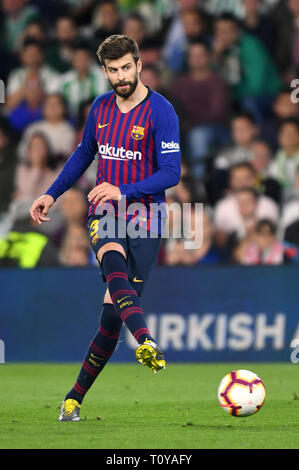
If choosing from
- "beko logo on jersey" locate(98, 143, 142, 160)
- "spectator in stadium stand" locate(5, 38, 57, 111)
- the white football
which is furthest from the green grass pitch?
"spectator in stadium stand" locate(5, 38, 57, 111)

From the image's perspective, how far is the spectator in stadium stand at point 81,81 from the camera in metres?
13.8

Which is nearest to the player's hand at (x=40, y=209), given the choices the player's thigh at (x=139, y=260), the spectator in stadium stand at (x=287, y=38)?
the player's thigh at (x=139, y=260)

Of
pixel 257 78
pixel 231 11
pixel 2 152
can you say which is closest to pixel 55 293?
pixel 2 152

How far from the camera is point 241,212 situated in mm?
12289

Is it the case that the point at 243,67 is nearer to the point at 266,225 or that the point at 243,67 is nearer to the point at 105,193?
the point at 266,225

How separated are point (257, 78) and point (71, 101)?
2472 mm

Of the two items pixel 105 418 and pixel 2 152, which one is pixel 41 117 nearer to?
pixel 2 152

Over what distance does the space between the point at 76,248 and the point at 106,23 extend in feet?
12.5

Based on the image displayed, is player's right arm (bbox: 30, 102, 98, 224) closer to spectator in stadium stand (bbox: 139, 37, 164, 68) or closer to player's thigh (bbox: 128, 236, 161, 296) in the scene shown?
player's thigh (bbox: 128, 236, 161, 296)

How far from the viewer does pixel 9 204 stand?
1324cm

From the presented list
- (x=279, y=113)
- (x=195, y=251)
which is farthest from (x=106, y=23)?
(x=195, y=251)

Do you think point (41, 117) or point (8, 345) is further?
point (41, 117)

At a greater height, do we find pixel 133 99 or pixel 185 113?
pixel 185 113

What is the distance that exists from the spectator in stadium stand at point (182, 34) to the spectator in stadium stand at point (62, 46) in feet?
4.37
